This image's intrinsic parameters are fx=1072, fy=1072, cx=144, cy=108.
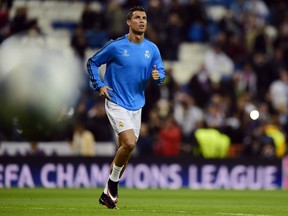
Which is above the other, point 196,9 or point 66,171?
point 196,9

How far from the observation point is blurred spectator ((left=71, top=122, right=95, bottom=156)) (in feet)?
78.8

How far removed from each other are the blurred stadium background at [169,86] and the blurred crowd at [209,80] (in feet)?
0.09

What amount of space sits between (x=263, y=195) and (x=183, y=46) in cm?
947

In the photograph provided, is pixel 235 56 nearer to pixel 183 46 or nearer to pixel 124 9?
pixel 183 46

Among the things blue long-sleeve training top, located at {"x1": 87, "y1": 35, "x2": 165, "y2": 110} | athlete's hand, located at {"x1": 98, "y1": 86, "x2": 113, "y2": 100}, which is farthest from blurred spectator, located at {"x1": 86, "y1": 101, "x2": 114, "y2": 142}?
athlete's hand, located at {"x1": 98, "y1": 86, "x2": 113, "y2": 100}

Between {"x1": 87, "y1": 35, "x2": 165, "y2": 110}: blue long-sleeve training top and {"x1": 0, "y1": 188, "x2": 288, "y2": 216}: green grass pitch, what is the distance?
149 centimetres

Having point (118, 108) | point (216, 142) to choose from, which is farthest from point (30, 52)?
point (118, 108)

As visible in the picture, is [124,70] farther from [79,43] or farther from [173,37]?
[173,37]

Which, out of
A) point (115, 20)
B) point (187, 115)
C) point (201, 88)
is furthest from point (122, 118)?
point (115, 20)

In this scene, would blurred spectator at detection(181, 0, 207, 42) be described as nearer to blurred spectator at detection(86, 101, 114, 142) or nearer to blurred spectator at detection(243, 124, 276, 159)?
blurred spectator at detection(243, 124, 276, 159)

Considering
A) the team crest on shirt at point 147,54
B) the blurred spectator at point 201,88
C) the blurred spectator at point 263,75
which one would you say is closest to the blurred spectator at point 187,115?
the blurred spectator at point 201,88

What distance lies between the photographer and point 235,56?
28.9 meters

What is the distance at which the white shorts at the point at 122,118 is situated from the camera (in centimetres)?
1409

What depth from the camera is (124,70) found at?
14.3 m
